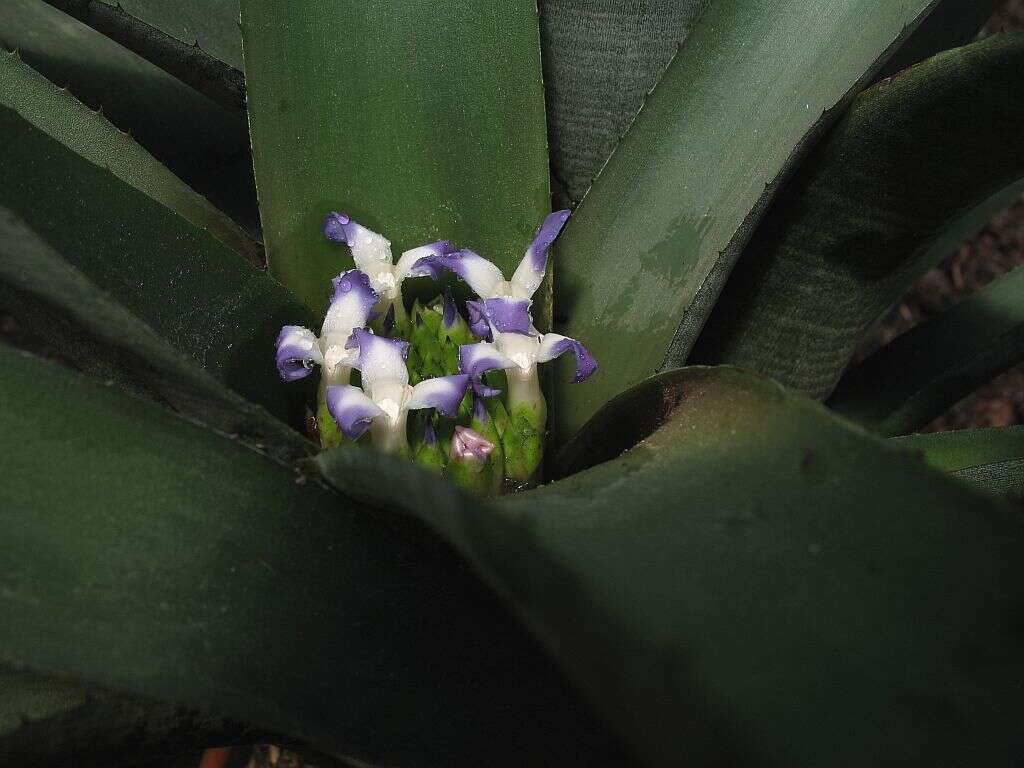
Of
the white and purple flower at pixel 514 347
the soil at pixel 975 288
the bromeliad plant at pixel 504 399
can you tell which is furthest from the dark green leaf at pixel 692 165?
the soil at pixel 975 288

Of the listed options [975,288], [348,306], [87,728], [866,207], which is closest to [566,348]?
[348,306]

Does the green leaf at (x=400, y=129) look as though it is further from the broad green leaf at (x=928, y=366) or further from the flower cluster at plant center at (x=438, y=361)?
the broad green leaf at (x=928, y=366)

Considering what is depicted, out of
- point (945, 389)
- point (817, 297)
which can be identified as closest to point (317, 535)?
point (817, 297)

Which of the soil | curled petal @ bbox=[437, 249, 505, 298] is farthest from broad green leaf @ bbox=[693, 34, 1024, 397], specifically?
the soil

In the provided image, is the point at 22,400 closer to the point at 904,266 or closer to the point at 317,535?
the point at 317,535

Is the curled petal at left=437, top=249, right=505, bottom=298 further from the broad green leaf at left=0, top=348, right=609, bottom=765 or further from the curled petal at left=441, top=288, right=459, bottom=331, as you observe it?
the broad green leaf at left=0, top=348, right=609, bottom=765

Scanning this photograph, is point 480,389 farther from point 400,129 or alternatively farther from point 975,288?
point 975,288
